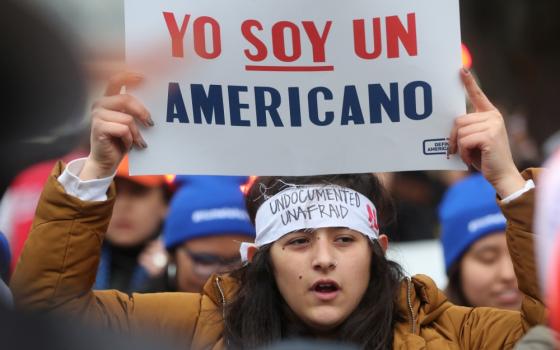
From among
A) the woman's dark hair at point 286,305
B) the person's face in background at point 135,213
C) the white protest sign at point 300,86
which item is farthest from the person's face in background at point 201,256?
the white protest sign at point 300,86

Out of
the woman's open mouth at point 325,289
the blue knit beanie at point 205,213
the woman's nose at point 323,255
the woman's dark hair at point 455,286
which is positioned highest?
the blue knit beanie at point 205,213

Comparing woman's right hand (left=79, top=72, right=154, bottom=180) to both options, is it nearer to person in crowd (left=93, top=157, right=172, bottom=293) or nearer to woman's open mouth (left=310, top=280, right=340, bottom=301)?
woman's open mouth (left=310, top=280, right=340, bottom=301)

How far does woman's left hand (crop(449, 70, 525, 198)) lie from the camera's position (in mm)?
3307

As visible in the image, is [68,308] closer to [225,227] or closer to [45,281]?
[45,281]

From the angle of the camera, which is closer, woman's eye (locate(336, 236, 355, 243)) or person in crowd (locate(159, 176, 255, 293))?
woman's eye (locate(336, 236, 355, 243))

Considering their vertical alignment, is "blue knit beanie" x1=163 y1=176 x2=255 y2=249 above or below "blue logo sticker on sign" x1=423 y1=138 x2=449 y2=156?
below

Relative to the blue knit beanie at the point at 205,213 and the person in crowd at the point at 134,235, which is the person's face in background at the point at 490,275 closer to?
the blue knit beanie at the point at 205,213


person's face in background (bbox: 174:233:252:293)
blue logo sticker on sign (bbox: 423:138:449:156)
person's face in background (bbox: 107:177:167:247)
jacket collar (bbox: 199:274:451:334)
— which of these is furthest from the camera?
person's face in background (bbox: 107:177:167:247)

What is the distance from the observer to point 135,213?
18.9ft

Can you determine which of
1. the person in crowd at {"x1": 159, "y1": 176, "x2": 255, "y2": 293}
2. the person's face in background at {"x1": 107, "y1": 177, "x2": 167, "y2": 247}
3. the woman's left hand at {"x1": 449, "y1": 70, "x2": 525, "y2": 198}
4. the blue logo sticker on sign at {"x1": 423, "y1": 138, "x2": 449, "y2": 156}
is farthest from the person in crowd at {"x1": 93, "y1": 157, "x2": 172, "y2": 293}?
the woman's left hand at {"x1": 449, "y1": 70, "x2": 525, "y2": 198}

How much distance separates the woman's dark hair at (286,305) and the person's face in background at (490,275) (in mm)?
1126

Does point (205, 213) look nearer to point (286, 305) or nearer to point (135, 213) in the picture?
point (135, 213)

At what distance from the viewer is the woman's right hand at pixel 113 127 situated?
3342 mm

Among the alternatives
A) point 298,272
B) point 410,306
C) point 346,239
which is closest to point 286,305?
point 298,272
